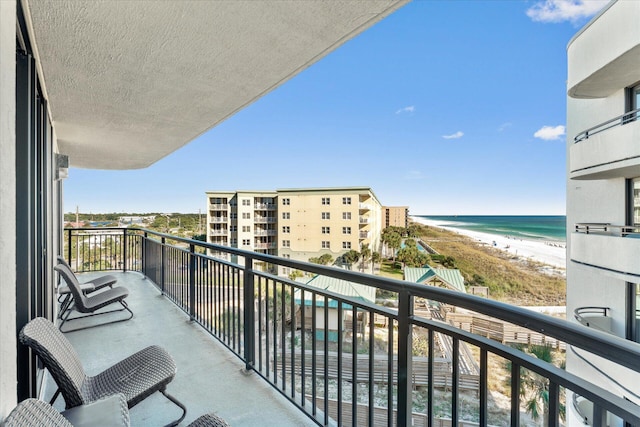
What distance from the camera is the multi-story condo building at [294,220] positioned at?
106 ft

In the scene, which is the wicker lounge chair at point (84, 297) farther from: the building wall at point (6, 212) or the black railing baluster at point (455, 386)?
the black railing baluster at point (455, 386)

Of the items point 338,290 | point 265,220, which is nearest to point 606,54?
point 338,290

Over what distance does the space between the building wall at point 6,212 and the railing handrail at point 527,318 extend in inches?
44.8

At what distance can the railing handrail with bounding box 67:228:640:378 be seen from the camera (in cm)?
62

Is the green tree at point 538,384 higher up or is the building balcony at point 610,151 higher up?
the building balcony at point 610,151

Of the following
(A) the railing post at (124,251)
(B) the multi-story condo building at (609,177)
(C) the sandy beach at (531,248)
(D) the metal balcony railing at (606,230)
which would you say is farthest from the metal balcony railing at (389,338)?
(C) the sandy beach at (531,248)

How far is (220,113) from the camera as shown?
10.3ft

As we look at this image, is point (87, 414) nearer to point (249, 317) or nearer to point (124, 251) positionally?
point (249, 317)

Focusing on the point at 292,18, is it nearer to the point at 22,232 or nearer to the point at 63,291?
the point at 22,232

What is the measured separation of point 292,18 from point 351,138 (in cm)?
4082

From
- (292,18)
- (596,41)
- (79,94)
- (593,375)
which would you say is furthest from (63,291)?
(593,375)

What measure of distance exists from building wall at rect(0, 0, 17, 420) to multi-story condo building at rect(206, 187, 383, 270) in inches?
1221

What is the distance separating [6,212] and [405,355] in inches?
55.5

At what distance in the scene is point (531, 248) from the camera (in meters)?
26.3
